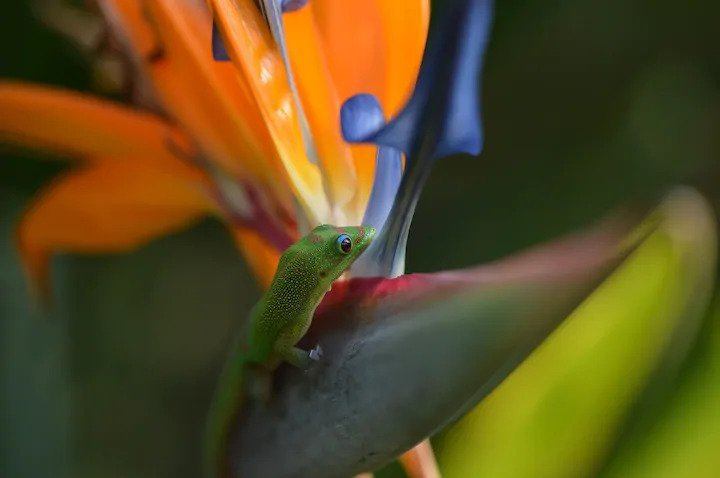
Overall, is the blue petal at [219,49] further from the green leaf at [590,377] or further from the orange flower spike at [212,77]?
the green leaf at [590,377]

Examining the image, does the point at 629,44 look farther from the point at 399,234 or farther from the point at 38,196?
the point at 38,196

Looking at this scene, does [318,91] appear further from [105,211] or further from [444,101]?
[105,211]

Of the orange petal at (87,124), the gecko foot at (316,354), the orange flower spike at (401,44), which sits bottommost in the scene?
the gecko foot at (316,354)

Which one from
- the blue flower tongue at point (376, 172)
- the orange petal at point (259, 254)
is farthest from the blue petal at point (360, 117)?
the orange petal at point (259, 254)

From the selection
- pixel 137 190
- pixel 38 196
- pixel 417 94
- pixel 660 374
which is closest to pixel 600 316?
pixel 660 374

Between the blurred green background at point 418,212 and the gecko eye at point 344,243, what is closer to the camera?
the gecko eye at point 344,243

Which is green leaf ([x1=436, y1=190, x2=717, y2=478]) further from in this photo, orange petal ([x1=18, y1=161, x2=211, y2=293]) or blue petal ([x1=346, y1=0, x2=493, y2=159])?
orange petal ([x1=18, y1=161, x2=211, y2=293])
